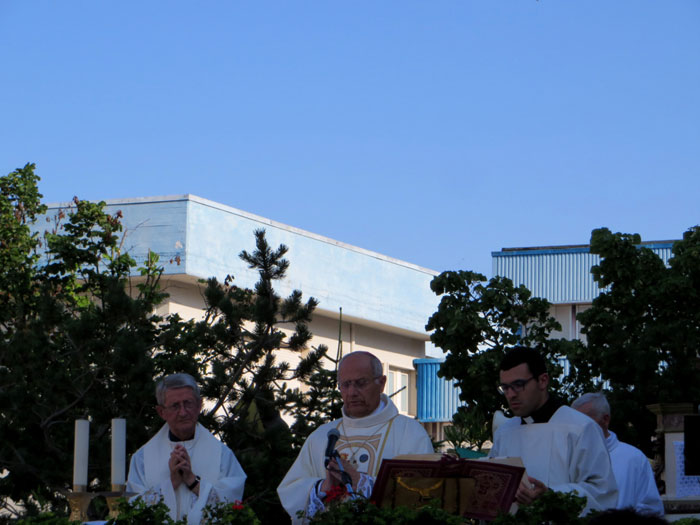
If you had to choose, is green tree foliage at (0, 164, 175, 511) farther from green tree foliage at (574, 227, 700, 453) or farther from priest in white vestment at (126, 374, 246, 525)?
green tree foliage at (574, 227, 700, 453)

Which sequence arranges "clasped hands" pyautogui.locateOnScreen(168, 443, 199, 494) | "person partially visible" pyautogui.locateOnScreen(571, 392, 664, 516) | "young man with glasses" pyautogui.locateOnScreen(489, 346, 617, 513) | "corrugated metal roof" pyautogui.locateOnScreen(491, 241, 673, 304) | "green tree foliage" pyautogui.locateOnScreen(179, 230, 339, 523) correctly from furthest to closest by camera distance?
1. "corrugated metal roof" pyautogui.locateOnScreen(491, 241, 673, 304)
2. "green tree foliage" pyautogui.locateOnScreen(179, 230, 339, 523)
3. "person partially visible" pyautogui.locateOnScreen(571, 392, 664, 516)
4. "clasped hands" pyautogui.locateOnScreen(168, 443, 199, 494)
5. "young man with glasses" pyautogui.locateOnScreen(489, 346, 617, 513)

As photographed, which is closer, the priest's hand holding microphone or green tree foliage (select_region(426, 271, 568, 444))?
the priest's hand holding microphone

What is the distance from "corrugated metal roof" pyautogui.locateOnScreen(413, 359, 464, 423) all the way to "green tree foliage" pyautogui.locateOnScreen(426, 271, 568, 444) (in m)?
15.2

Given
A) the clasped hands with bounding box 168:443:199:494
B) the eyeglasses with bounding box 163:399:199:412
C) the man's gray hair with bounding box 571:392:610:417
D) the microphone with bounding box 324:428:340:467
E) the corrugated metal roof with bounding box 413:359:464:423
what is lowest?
the clasped hands with bounding box 168:443:199:494

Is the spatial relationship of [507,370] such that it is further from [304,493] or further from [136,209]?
[136,209]

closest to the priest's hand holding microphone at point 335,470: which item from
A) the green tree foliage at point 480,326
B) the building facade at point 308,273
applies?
the green tree foliage at point 480,326

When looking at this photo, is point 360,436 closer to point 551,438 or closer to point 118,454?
point 551,438

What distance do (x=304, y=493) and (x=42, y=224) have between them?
18.0m

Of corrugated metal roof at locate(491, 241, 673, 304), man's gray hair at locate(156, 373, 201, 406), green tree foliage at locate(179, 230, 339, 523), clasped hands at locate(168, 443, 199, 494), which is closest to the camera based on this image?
clasped hands at locate(168, 443, 199, 494)

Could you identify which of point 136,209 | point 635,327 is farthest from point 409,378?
point 635,327

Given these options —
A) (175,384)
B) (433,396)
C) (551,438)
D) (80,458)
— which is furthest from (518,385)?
(433,396)

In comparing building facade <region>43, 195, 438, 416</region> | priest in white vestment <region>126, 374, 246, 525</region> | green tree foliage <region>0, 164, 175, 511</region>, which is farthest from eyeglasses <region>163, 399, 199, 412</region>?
building facade <region>43, 195, 438, 416</region>

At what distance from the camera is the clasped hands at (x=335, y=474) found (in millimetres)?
5805

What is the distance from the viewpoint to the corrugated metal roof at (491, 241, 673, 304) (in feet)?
98.3
